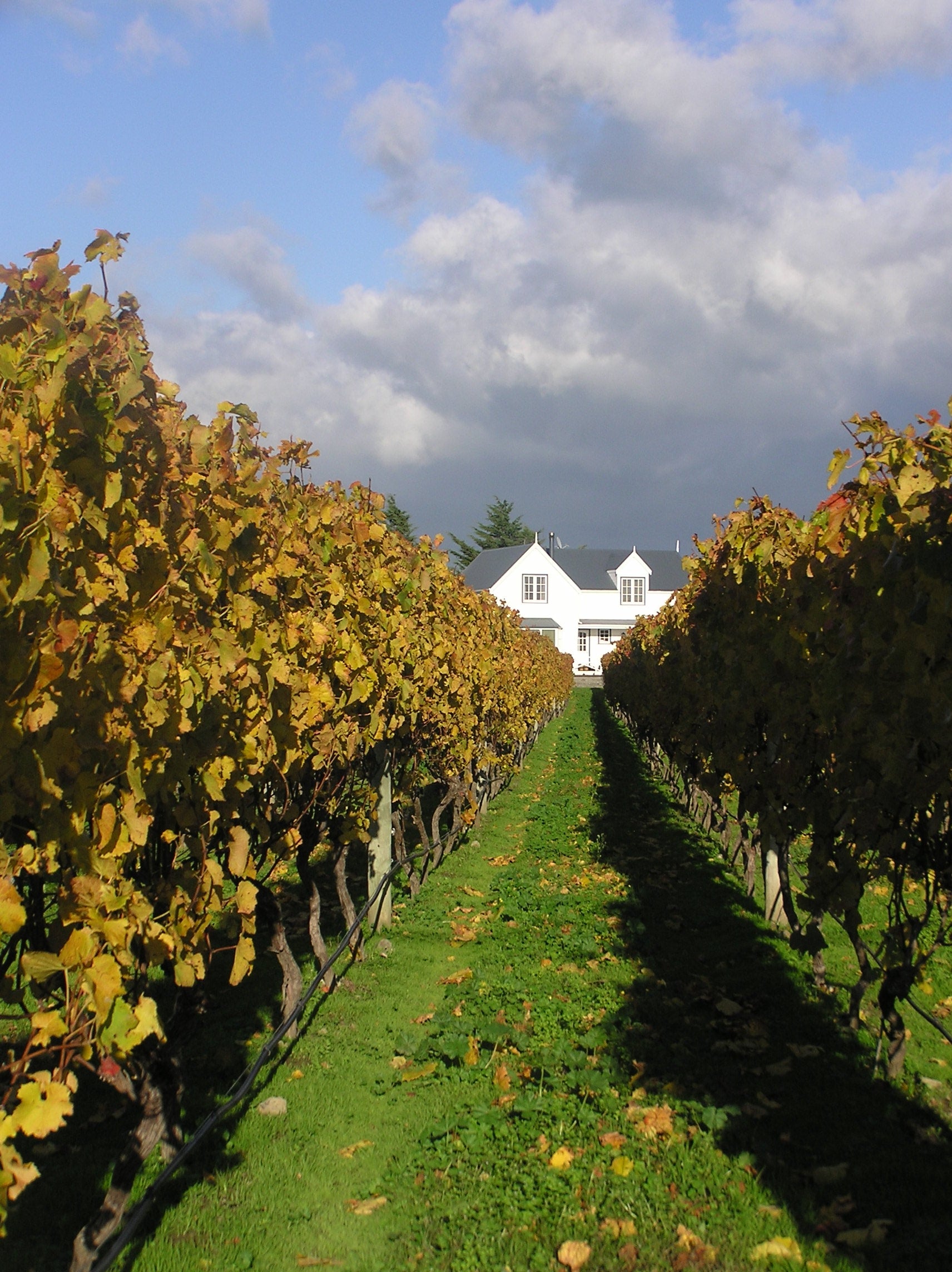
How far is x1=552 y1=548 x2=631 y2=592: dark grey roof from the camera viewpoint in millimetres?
64688

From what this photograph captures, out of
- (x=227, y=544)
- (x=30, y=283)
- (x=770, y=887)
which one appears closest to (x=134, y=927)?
(x=227, y=544)

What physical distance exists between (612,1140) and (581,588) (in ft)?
199

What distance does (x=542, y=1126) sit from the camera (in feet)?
13.9

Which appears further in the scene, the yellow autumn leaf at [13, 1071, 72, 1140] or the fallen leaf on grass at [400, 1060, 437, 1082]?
the fallen leaf on grass at [400, 1060, 437, 1082]

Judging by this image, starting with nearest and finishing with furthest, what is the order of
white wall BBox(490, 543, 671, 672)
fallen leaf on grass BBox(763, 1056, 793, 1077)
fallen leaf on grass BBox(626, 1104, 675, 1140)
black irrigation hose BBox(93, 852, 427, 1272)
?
black irrigation hose BBox(93, 852, 427, 1272) → fallen leaf on grass BBox(626, 1104, 675, 1140) → fallen leaf on grass BBox(763, 1056, 793, 1077) → white wall BBox(490, 543, 671, 672)

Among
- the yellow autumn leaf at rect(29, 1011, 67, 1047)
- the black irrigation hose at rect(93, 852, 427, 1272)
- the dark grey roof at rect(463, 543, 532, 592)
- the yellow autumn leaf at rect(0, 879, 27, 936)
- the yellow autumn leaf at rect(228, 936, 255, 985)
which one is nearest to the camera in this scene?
the yellow autumn leaf at rect(0, 879, 27, 936)

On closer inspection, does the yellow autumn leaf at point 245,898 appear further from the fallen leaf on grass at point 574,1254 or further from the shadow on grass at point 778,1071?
the shadow on grass at point 778,1071

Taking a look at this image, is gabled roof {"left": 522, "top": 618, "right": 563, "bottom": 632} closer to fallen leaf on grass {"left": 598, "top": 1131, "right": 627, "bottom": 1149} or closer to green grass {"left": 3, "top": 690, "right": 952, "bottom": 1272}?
green grass {"left": 3, "top": 690, "right": 952, "bottom": 1272}

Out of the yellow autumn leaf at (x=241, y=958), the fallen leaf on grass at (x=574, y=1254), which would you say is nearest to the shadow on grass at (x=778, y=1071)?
the fallen leaf on grass at (x=574, y=1254)

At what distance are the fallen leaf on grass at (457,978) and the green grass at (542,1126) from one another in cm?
3

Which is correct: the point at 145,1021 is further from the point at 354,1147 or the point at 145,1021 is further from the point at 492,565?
the point at 492,565

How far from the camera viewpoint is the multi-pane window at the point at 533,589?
62656 mm

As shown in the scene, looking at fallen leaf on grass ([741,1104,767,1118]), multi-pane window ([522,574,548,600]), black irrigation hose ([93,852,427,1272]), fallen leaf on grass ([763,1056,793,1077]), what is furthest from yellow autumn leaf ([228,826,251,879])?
multi-pane window ([522,574,548,600])

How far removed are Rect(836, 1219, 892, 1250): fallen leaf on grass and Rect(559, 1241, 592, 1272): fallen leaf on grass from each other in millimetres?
941
